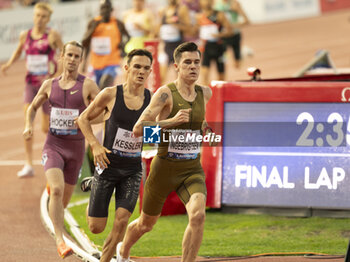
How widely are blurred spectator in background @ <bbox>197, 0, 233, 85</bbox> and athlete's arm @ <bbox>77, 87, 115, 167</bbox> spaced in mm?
10987

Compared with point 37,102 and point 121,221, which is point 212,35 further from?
point 121,221

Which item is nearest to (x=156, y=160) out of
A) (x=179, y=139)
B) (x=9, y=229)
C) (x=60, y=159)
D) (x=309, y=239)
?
(x=179, y=139)

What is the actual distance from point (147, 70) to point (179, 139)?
747mm

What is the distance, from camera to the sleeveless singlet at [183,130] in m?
8.29

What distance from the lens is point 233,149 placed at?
1109 centimetres

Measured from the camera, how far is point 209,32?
1969cm

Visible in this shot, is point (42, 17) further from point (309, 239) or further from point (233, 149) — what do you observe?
point (309, 239)

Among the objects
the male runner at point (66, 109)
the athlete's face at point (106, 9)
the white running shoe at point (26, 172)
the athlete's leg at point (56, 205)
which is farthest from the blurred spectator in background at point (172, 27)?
the athlete's leg at point (56, 205)

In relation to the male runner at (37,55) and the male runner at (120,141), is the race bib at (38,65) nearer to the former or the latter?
the male runner at (37,55)

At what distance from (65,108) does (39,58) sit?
4105 millimetres

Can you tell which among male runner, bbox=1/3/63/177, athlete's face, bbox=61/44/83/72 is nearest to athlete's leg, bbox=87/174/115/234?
athlete's face, bbox=61/44/83/72

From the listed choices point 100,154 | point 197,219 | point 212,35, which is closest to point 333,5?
point 212,35

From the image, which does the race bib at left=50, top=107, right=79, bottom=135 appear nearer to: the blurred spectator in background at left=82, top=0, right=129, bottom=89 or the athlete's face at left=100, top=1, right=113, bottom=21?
the blurred spectator in background at left=82, top=0, right=129, bottom=89

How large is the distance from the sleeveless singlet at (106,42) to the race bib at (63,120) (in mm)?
6311
